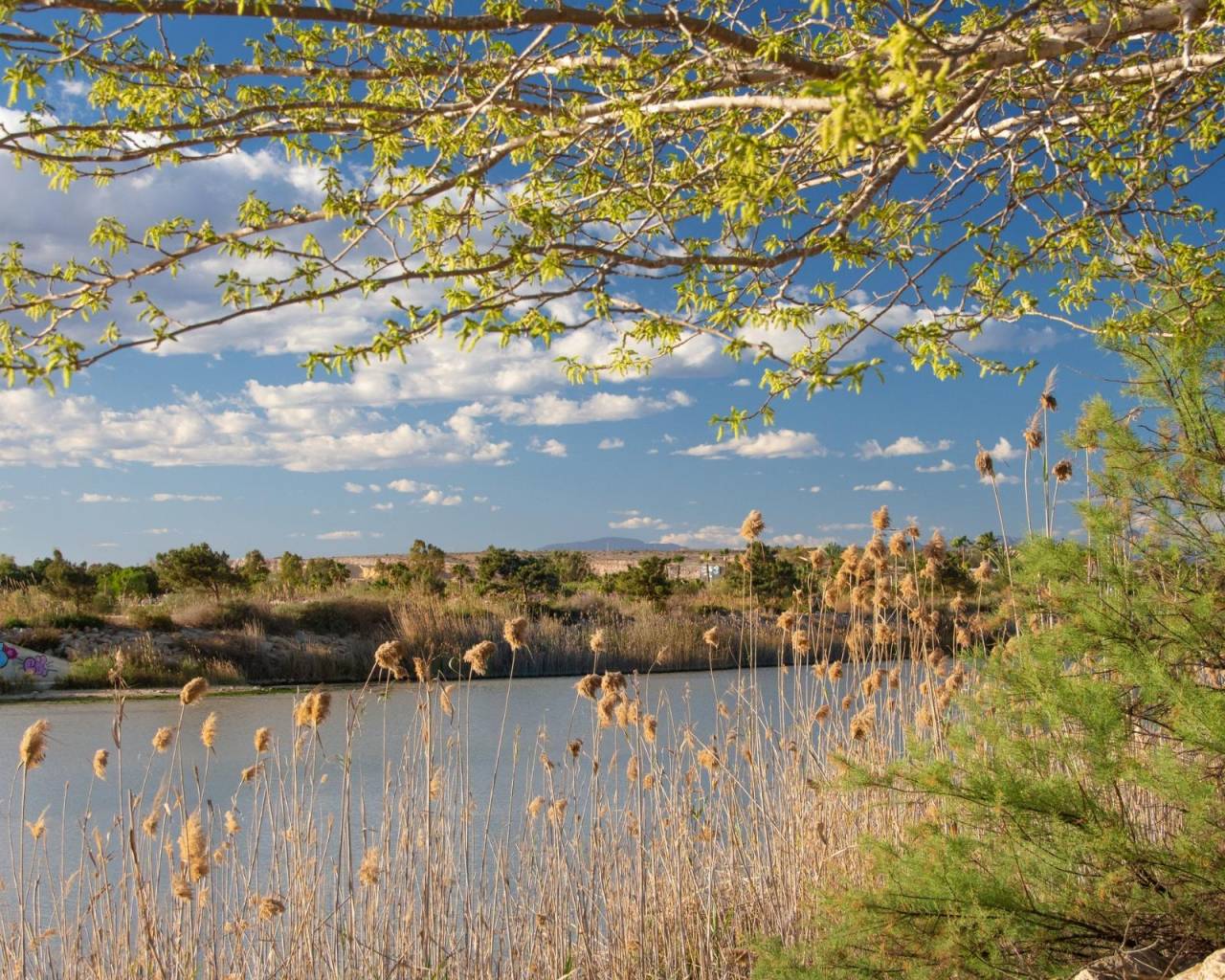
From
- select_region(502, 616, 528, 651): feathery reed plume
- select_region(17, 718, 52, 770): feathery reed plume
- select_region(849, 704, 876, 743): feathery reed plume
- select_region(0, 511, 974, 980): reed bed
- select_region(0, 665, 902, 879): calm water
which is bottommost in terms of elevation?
select_region(0, 665, 902, 879): calm water

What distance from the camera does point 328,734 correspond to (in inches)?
385

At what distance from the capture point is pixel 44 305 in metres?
3.50

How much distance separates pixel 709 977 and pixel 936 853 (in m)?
1.16

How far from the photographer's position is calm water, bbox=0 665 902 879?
6992 millimetres

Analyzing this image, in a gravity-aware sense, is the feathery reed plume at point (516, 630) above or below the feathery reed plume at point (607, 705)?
above

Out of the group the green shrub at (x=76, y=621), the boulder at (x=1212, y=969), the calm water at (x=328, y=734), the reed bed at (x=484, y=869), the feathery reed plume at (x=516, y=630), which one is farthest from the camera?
the green shrub at (x=76, y=621)

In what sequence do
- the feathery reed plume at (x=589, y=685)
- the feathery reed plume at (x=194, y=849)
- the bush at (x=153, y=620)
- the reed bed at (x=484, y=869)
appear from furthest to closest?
the bush at (x=153, y=620) < the feathery reed plume at (x=589, y=685) < the reed bed at (x=484, y=869) < the feathery reed plume at (x=194, y=849)

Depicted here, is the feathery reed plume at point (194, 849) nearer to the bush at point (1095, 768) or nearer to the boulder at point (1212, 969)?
the bush at point (1095, 768)

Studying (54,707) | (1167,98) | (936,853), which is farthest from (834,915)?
(54,707)

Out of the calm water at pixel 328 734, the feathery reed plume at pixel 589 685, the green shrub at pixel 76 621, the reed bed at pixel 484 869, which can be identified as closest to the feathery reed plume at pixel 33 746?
the reed bed at pixel 484 869

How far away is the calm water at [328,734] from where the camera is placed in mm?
6992

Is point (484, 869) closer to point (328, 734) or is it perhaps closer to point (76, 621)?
point (328, 734)

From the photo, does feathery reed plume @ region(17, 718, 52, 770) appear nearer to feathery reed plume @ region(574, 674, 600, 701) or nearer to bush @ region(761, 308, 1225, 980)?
feathery reed plume @ region(574, 674, 600, 701)

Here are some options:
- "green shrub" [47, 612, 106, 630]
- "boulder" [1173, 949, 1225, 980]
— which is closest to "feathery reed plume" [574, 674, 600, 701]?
"boulder" [1173, 949, 1225, 980]
